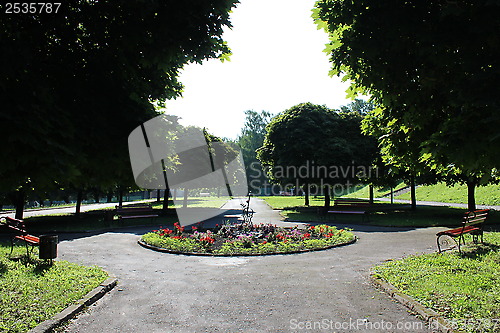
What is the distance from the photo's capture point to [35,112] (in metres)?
3.67

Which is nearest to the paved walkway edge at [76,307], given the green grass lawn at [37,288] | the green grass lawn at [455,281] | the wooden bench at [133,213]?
the green grass lawn at [37,288]

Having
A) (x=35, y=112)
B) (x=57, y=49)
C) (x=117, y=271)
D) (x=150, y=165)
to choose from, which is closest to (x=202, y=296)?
(x=150, y=165)

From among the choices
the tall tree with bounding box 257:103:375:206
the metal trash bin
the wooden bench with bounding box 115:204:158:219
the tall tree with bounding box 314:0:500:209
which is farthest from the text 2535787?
the tall tree with bounding box 257:103:375:206

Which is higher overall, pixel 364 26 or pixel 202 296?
pixel 364 26

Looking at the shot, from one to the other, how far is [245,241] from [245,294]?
505 cm

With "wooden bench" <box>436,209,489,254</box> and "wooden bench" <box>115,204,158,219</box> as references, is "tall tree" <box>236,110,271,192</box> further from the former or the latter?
"wooden bench" <box>436,209,489,254</box>

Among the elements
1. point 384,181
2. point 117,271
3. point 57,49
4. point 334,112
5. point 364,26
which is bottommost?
point 117,271

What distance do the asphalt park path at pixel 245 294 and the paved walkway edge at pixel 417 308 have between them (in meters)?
0.13

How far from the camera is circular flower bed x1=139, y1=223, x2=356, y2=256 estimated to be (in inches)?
431

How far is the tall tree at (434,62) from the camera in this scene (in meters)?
4.50

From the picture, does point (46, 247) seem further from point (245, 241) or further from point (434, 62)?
point (434, 62)

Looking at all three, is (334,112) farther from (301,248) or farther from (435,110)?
(435,110)

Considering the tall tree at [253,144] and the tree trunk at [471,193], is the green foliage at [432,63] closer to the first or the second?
the tree trunk at [471,193]

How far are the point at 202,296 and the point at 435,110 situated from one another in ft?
17.5
